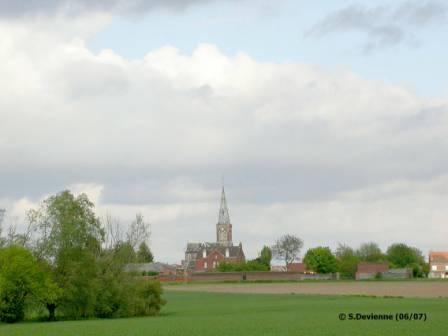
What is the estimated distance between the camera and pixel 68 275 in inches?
2857

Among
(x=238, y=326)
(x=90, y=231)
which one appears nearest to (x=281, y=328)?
(x=238, y=326)

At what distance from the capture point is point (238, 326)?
172ft

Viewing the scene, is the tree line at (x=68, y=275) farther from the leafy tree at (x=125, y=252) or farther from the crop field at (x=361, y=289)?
the crop field at (x=361, y=289)

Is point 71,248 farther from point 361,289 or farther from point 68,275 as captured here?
point 361,289

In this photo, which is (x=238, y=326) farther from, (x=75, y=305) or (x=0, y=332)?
(x=75, y=305)

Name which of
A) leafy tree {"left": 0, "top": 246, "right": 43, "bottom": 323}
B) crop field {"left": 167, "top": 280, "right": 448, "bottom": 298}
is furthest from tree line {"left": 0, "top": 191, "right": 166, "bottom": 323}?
crop field {"left": 167, "top": 280, "right": 448, "bottom": 298}

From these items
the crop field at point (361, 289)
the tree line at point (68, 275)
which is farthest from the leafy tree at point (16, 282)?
the crop field at point (361, 289)

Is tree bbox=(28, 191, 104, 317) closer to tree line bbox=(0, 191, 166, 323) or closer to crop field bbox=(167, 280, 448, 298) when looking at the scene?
tree line bbox=(0, 191, 166, 323)

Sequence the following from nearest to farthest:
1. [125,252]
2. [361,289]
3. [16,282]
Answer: [16,282]
[125,252]
[361,289]

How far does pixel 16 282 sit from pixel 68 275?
506 cm

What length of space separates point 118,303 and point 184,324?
19050 millimetres

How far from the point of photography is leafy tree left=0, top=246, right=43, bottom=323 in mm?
68250

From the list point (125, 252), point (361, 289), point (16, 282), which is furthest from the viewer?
point (361, 289)

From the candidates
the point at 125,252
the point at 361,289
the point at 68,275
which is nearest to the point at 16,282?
the point at 68,275
